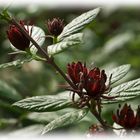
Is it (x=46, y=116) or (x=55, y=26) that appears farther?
(x=46, y=116)

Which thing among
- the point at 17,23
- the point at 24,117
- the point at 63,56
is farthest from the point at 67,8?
the point at 17,23

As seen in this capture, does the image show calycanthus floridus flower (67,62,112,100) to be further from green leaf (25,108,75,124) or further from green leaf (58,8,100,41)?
green leaf (25,108,75,124)

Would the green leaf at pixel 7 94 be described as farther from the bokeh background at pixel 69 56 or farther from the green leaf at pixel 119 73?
the green leaf at pixel 119 73

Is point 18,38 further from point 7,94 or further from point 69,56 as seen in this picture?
point 69,56

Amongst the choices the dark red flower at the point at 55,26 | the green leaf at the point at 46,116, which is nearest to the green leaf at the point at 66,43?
the dark red flower at the point at 55,26

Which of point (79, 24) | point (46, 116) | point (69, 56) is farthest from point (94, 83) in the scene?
point (69, 56)
